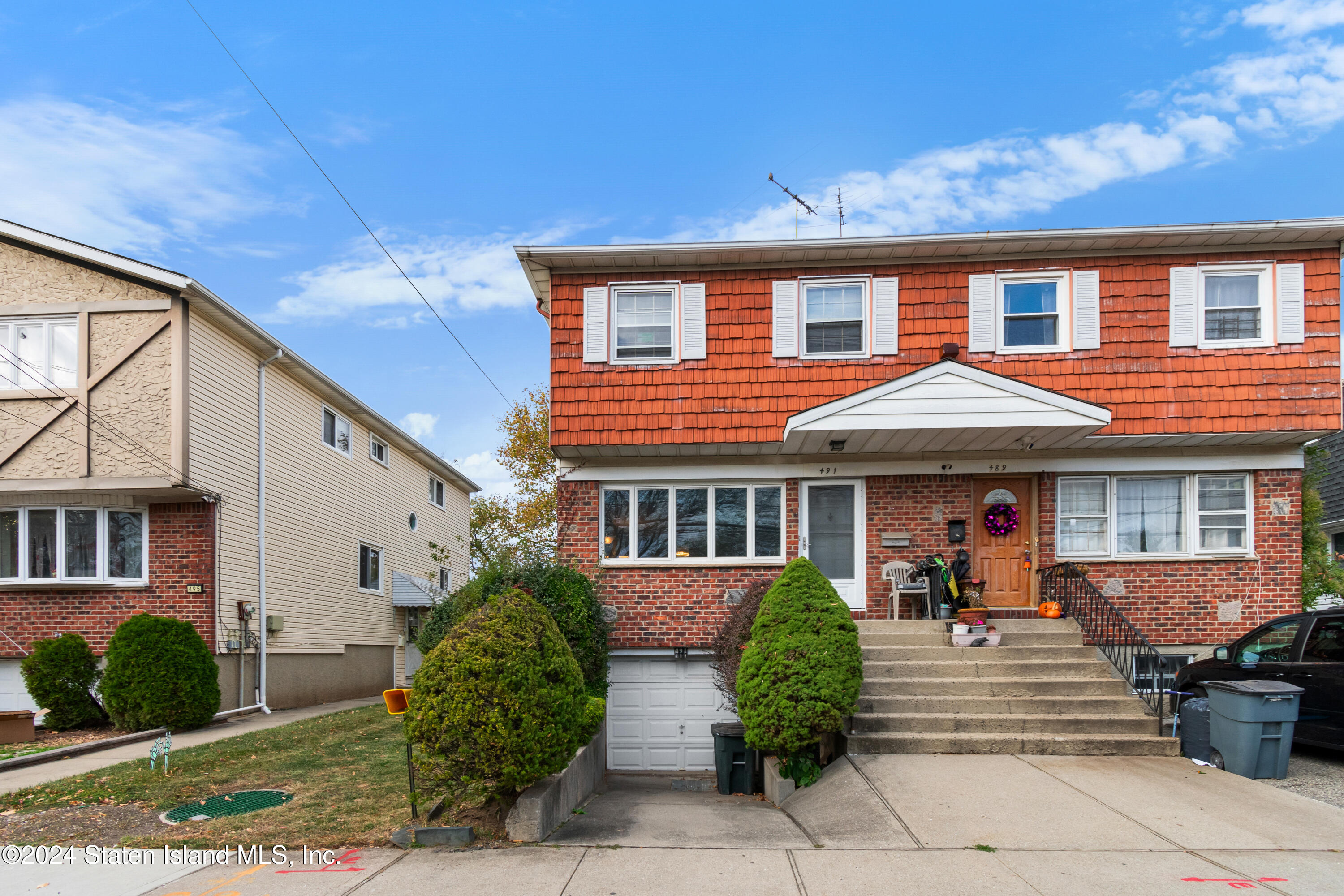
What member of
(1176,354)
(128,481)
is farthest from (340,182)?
(1176,354)

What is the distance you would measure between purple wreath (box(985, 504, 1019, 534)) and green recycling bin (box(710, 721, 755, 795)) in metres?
5.04

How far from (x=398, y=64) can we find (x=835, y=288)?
720 centimetres

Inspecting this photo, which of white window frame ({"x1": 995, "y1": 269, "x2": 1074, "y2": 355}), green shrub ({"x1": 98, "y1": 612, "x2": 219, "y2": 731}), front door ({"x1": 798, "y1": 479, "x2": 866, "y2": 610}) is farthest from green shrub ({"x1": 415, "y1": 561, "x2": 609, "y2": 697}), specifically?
white window frame ({"x1": 995, "y1": 269, "x2": 1074, "y2": 355})

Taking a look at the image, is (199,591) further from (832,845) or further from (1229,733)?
(1229,733)

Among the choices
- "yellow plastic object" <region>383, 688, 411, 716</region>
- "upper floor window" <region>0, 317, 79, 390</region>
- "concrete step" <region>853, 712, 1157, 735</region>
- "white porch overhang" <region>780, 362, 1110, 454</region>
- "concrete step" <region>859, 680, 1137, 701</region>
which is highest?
"upper floor window" <region>0, 317, 79, 390</region>

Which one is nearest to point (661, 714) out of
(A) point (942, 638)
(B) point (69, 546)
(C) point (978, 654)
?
(A) point (942, 638)

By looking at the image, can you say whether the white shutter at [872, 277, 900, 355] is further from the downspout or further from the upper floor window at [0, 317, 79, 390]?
the upper floor window at [0, 317, 79, 390]

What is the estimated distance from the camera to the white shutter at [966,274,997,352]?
12.8 m

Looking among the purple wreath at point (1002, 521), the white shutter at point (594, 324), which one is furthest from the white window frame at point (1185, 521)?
the white shutter at point (594, 324)

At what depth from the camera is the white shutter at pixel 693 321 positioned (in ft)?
42.5

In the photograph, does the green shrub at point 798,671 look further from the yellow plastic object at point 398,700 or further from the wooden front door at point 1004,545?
the wooden front door at point 1004,545

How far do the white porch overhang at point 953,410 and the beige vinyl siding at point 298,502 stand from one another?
9.81 m

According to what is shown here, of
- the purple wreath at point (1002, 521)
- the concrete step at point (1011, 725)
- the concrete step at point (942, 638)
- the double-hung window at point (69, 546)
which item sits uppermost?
the purple wreath at point (1002, 521)

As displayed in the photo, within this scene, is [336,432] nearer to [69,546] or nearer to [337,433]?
[337,433]
